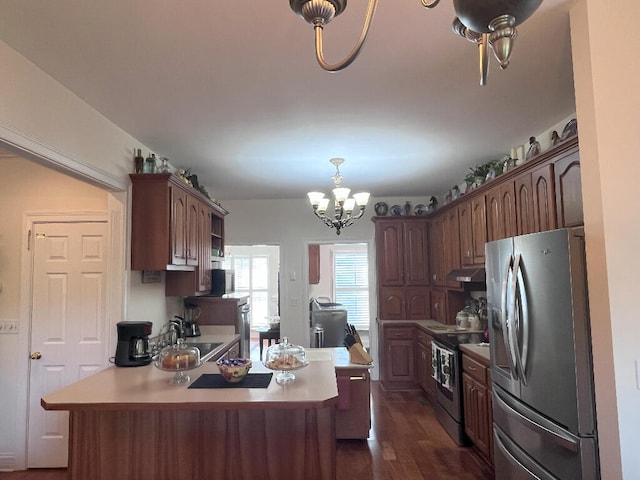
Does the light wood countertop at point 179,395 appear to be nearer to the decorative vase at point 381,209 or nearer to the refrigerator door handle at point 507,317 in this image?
the refrigerator door handle at point 507,317

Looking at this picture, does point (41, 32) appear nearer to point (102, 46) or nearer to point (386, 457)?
point (102, 46)

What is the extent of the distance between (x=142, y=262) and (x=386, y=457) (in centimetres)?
256

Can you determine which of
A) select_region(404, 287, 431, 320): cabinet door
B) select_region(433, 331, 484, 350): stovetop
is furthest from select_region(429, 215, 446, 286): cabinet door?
select_region(433, 331, 484, 350): stovetop

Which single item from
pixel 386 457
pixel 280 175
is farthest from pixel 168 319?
pixel 386 457

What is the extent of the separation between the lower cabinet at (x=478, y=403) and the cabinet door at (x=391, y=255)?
224 centimetres

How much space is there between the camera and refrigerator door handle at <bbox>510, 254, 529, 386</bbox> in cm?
223

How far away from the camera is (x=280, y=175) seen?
15.8 feet

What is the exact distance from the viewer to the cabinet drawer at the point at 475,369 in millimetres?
3283

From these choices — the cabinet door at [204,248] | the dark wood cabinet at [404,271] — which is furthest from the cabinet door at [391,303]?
the cabinet door at [204,248]

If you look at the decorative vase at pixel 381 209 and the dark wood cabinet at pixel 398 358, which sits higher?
the decorative vase at pixel 381 209

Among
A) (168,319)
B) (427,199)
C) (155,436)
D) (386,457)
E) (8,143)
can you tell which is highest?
(427,199)

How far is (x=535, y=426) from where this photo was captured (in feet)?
7.16

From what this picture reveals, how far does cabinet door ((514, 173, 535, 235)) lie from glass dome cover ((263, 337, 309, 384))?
183 centimetres

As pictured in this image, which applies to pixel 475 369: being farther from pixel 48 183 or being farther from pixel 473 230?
pixel 48 183
